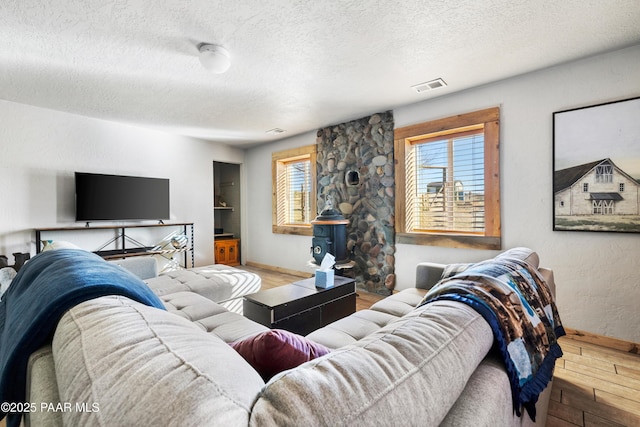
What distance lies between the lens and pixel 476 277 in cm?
105

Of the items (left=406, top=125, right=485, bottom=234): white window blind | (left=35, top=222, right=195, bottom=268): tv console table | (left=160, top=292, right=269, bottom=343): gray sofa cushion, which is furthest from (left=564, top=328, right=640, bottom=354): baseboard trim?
(left=35, top=222, right=195, bottom=268): tv console table

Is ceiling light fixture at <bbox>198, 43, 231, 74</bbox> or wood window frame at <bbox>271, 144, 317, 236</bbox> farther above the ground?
ceiling light fixture at <bbox>198, 43, 231, 74</bbox>

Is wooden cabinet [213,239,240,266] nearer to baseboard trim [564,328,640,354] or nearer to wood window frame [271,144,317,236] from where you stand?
wood window frame [271,144,317,236]

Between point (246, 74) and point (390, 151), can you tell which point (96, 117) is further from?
point (390, 151)

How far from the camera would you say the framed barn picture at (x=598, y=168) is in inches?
87.4

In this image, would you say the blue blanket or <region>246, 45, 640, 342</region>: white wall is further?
<region>246, 45, 640, 342</region>: white wall

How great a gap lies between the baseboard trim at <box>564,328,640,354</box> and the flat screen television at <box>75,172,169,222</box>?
5.07 m

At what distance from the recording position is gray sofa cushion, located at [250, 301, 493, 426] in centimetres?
45

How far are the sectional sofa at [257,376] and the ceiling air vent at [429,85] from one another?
103 inches

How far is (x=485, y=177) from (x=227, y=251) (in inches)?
183

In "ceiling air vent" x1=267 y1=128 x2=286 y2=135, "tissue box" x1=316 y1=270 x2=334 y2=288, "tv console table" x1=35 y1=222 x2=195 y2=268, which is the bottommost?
"tissue box" x1=316 y1=270 x2=334 y2=288

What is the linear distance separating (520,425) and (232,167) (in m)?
6.19

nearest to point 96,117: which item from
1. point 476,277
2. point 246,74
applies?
point 246,74

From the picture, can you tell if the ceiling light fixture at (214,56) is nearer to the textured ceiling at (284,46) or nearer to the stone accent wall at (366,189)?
the textured ceiling at (284,46)
